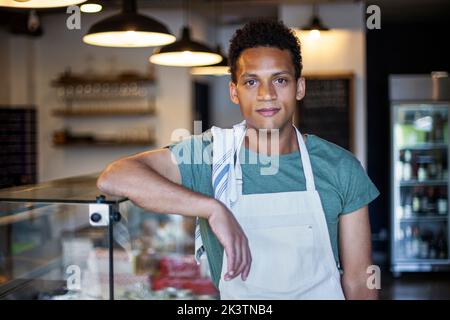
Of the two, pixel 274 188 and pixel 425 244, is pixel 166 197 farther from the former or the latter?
pixel 425 244

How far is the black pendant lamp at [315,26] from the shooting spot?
98.7 inches

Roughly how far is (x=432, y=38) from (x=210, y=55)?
12.3ft

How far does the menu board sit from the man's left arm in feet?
4.11

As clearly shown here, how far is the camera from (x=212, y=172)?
167 cm

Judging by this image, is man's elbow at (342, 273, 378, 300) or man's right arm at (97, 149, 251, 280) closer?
man's right arm at (97, 149, 251, 280)

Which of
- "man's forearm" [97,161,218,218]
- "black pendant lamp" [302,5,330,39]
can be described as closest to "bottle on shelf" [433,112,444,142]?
"black pendant lamp" [302,5,330,39]

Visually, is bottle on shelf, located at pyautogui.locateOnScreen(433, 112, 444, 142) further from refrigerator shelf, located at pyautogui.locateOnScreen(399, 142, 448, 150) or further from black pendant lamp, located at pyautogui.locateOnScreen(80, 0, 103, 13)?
black pendant lamp, located at pyautogui.locateOnScreen(80, 0, 103, 13)

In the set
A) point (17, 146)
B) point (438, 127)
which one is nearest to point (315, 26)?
point (17, 146)

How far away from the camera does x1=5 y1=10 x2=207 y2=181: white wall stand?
3.13 meters

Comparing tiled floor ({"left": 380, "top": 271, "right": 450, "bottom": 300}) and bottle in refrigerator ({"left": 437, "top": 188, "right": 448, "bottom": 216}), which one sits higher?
bottle in refrigerator ({"left": 437, "top": 188, "right": 448, "bottom": 216})

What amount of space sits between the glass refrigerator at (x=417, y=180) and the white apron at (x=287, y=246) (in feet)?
12.1

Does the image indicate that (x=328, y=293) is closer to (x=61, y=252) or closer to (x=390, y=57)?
(x=61, y=252)

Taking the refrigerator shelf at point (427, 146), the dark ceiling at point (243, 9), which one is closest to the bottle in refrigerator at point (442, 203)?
the refrigerator shelf at point (427, 146)

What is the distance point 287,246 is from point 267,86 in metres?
0.42
